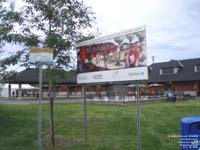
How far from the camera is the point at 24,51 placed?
1423 centimetres

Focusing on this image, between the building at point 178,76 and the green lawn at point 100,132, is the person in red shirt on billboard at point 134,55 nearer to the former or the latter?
the green lawn at point 100,132

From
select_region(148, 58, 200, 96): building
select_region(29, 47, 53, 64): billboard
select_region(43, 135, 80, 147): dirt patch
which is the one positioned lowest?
select_region(43, 135, 80, 147): dirt patch

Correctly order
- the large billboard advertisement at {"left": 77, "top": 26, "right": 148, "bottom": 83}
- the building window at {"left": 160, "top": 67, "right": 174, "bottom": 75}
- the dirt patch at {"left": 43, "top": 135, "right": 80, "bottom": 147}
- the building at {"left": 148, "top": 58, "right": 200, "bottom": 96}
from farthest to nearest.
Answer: the building window at {"left": 160, "top": 67, "right": 174, "bottom": 75} < the building at {"left": 148, "top": 58, "right": 200, "bottom": 96} < the dirt patch at {"left": 43, "top": 135, "right": 80, "bottom": 147} < the large billboard advertisement at {"left": 77, "top": 26, "right": 148, "bottom": 83}

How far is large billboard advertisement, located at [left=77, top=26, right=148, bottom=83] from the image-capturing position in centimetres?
1067

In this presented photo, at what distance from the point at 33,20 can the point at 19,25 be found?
1.73ft

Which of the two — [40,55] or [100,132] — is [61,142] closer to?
[100,132]

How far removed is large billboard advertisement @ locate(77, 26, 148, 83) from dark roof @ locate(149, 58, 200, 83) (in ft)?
177

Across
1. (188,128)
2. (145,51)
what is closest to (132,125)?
(145,51)

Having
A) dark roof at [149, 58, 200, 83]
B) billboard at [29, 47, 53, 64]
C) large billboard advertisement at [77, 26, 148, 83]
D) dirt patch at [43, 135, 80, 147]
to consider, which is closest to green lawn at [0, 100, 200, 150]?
dirt patch at [43, 135, 80, 147]

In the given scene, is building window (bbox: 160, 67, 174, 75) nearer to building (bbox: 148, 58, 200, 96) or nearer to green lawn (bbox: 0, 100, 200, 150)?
building (bbox: 148, 58, 200, 96)

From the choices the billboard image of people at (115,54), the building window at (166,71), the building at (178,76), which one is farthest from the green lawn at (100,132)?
the building window at (166,71)

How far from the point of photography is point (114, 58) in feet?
39.5

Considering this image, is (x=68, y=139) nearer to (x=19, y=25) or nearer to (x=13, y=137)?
(x=13, y=137)

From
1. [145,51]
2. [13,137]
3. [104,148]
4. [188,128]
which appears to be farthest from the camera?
[13,137]
